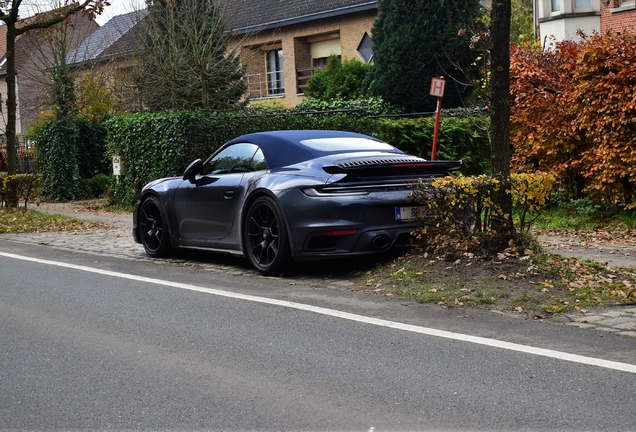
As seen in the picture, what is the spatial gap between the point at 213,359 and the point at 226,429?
55.7 inches

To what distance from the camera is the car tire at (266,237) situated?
8.84 meters

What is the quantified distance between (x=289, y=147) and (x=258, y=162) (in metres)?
0.40

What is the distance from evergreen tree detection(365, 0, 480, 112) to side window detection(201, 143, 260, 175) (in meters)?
14.9

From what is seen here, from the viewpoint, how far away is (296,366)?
216 inches

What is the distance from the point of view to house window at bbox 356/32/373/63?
32.6m

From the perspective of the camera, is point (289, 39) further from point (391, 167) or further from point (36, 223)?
point (391, 167)

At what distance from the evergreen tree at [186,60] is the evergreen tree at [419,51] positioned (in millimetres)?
4804

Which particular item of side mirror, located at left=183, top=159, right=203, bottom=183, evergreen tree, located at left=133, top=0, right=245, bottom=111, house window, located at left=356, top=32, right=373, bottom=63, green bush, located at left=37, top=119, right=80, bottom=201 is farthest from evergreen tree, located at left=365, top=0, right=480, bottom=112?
side mirror, located at left=183, top=159, right=203, bottom=183

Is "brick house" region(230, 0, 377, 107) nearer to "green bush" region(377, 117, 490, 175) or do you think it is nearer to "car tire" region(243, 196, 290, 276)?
"green bush" region(377, 117, 490, 175)

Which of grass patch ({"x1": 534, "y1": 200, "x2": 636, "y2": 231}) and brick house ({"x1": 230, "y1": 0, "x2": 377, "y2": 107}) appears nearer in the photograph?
grass patch ({"x1": 534, "y1": 200, "x2": 636, "y2": 231})

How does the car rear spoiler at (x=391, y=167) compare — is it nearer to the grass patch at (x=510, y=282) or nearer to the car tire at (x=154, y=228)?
the grass patch at (x=510, y=282)

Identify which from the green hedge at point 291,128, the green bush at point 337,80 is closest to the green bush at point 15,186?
the green hedge at point 291,128

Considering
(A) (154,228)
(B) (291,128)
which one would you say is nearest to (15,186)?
(B) (291,128)

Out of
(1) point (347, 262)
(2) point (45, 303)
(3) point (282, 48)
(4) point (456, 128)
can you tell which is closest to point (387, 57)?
(4) point (456, 128)
